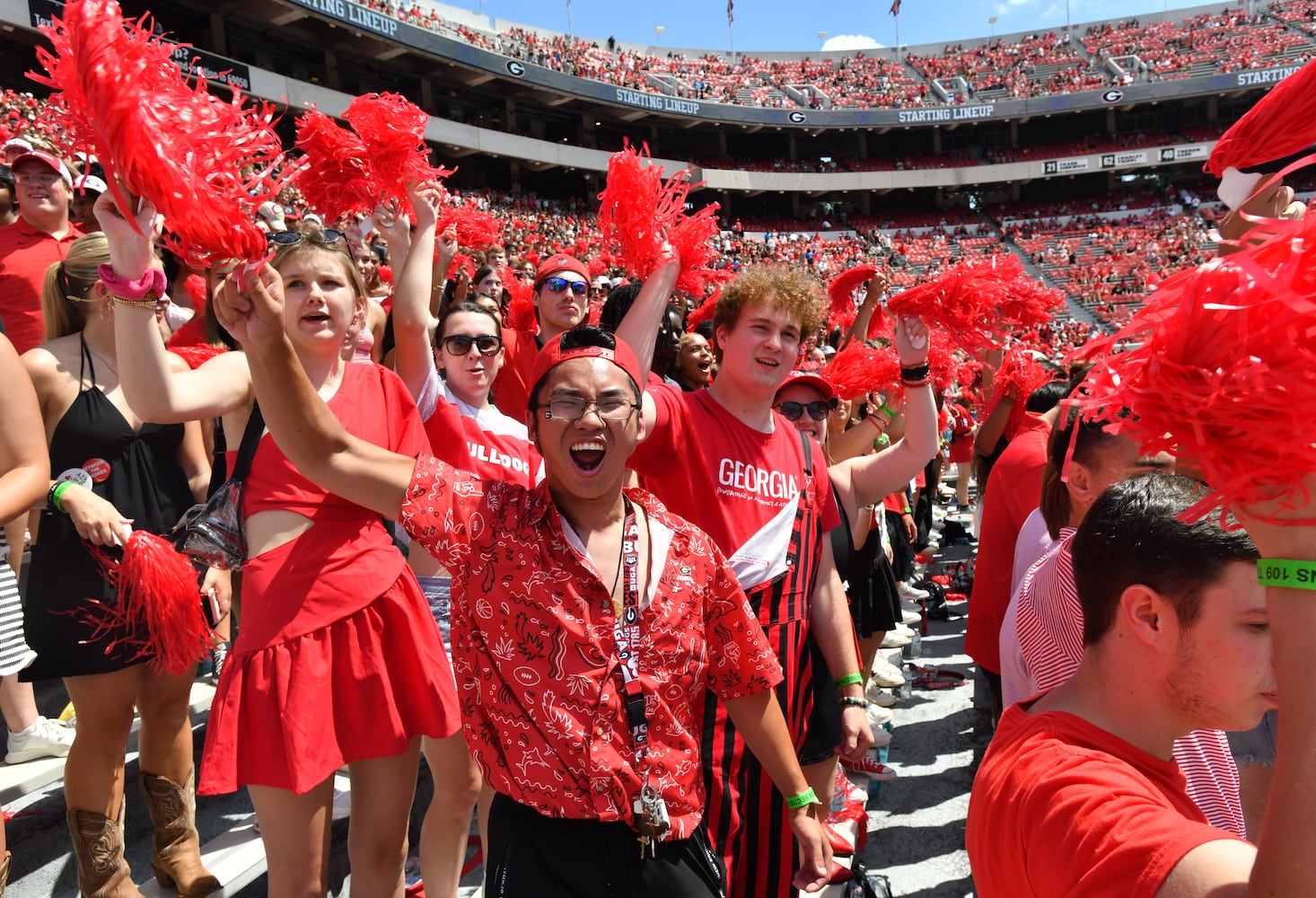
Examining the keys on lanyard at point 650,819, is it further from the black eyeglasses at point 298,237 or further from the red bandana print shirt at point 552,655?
the black eyeglasses at point 298,237

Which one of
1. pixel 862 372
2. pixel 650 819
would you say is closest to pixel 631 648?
pixel 650 819

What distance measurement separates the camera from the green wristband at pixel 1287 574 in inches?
36.0

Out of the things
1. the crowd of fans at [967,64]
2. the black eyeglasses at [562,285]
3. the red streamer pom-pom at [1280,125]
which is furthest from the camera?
the crowd of fans at [967,64]

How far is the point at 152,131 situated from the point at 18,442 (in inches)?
44.5

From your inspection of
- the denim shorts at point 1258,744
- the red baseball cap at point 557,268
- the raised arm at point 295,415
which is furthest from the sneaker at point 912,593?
the raised arm at point 295,415

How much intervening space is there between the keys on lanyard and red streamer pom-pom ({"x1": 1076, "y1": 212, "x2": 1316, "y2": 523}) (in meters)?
1.07

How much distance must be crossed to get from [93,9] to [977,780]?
1.91 meters

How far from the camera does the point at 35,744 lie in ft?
10.9

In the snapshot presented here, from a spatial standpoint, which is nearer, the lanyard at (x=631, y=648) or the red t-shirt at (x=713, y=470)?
the lanyard at (x=631, y=648)

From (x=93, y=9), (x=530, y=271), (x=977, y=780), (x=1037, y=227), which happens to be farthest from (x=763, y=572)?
(x=1037, y=227)

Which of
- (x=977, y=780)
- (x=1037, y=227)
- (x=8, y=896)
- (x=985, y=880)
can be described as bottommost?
(x=8, y=896)

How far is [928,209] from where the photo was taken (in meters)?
44.0

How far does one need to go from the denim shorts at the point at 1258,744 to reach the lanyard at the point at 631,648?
151 centimetres

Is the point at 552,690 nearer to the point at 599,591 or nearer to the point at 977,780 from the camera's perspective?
the point at 599,591
